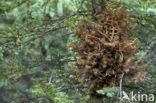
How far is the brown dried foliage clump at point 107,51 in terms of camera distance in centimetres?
332

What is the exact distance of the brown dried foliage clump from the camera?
3322 mm

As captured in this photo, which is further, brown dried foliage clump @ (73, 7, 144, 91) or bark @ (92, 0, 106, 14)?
bark @ (92, 0, 106, 14)

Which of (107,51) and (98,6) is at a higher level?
(98,6)

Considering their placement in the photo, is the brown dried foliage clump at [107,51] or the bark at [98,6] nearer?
the brown dried foliage clump at [107,51]

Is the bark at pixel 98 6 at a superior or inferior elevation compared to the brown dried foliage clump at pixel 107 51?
superior

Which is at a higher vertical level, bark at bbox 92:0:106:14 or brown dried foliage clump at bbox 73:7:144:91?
bark at bbox 92:0:106:14

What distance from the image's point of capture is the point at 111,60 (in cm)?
332

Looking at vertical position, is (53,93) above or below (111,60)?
below

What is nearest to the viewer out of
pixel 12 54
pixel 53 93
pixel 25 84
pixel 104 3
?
pixel 53 93

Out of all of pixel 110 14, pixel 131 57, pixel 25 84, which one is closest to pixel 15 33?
pixel 110 14

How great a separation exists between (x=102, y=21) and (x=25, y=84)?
8.06 m

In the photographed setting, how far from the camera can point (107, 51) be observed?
11.0ft

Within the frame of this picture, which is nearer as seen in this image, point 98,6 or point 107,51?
point 107,51

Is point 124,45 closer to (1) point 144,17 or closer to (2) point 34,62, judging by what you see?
(1) point 144,17
